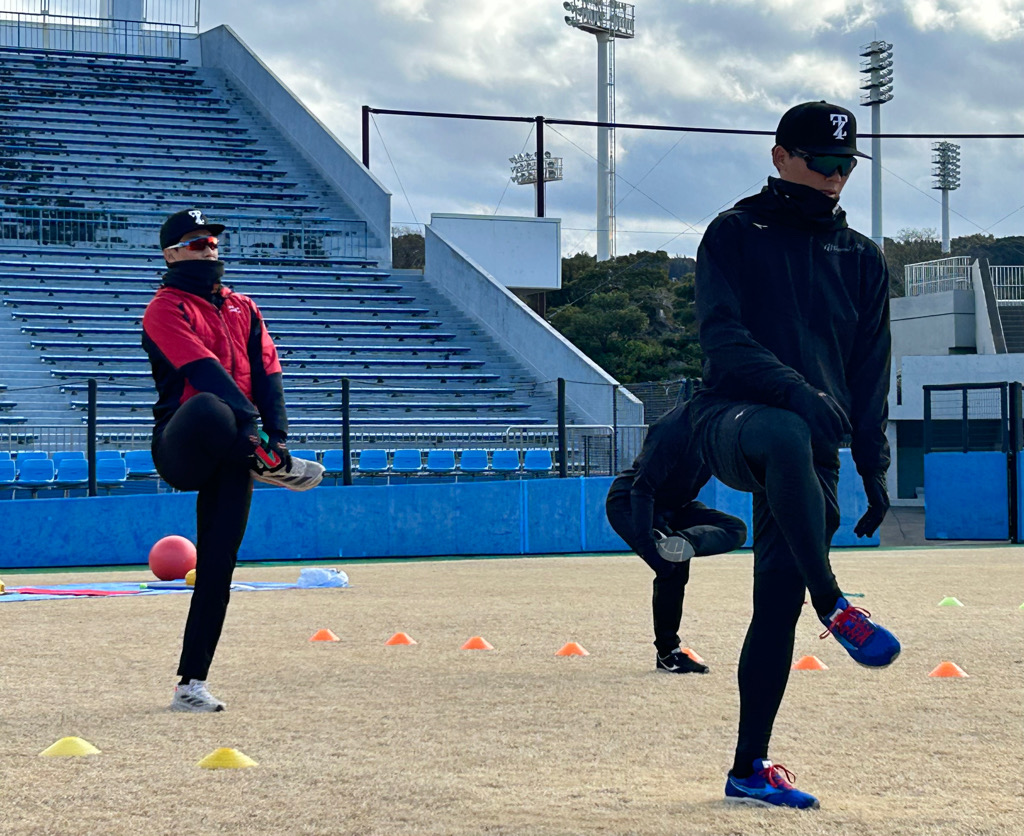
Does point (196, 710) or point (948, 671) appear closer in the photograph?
point (196, 710)

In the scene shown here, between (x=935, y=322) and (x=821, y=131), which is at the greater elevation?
(x=935, y=322)

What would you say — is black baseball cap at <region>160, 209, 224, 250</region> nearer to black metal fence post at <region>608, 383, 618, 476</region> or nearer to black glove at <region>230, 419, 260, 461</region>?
black glove at <region>230, 419, 260, 461</region>

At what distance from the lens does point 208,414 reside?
5.35 meters

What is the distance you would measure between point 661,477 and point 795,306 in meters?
2.62

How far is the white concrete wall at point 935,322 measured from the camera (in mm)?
44312

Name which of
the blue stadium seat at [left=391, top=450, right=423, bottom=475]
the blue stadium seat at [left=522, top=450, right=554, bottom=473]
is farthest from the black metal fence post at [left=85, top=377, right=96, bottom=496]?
the blue stadium seat at [left=522, top=450, right=554, bottom=473]

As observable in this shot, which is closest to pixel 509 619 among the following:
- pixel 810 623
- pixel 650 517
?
pixel 810 623

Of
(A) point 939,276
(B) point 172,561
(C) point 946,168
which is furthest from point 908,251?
(B) point 172,561

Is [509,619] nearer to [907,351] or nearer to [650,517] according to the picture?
[650,517]

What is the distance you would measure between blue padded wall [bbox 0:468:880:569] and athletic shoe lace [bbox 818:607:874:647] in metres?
14.5

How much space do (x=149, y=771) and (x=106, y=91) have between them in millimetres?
33833

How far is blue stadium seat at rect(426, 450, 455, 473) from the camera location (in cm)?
1987

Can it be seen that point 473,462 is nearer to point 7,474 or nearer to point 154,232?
point 7,474

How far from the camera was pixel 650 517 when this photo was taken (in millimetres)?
6328
